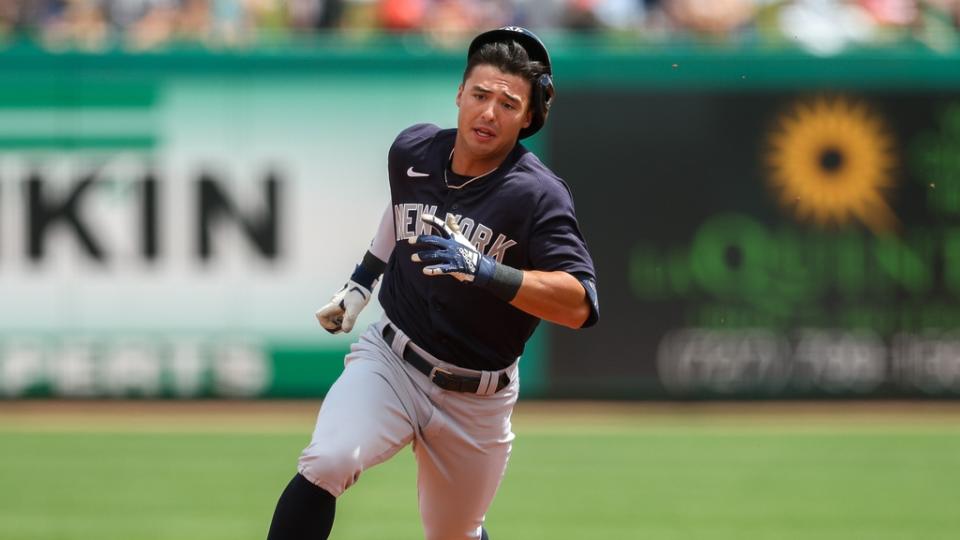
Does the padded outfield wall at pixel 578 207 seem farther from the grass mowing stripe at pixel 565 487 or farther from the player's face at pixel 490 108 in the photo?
the player's face at pixel 490 108

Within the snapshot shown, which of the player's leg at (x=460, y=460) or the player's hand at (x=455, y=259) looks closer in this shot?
the player's hand at (x=455, y=259)

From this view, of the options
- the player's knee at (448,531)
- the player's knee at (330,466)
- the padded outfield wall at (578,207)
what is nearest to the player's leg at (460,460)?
the player's knee at (448,531)

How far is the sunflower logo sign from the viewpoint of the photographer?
1405 cm

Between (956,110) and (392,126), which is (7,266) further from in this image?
(956,110)

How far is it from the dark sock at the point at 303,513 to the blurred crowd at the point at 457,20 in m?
9.39

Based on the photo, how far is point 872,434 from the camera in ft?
41.2

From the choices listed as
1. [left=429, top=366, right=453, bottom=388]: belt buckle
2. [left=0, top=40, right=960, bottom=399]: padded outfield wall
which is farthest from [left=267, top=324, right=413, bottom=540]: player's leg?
[left=0, top=40, right=960, bottom=399]: padded outfield wall

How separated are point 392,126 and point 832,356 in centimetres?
450

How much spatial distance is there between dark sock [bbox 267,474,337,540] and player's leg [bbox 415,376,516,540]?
56cm

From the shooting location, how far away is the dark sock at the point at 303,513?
17.0ft

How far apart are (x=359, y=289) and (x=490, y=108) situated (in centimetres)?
100

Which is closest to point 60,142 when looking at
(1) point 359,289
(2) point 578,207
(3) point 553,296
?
(2) point 578,207

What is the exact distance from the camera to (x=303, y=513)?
17.0 ft

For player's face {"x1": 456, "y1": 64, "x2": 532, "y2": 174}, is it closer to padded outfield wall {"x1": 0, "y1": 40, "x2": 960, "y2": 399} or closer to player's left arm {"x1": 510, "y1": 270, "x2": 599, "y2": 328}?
player's left arm {"x1": 510, "y1": 270, "x2": 599, "y2": 328}
